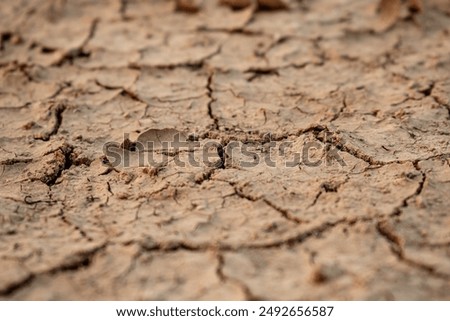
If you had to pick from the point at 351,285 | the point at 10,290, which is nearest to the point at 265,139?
the point at 351,285

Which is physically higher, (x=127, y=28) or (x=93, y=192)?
(x=127, y=28)

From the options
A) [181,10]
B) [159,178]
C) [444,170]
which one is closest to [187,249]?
[159,178]

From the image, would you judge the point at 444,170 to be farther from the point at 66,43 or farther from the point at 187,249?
the point at 66,43

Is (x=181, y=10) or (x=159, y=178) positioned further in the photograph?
(x=181, y=10)

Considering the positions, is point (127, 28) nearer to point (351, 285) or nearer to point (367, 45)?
point (367, 45)
